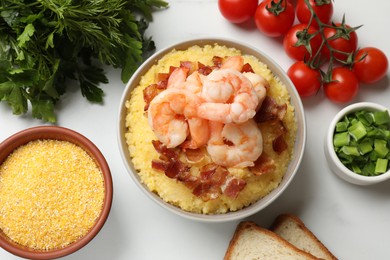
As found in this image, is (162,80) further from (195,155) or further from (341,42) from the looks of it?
(341,42)

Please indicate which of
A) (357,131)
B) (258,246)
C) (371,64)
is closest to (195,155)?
(258,246)

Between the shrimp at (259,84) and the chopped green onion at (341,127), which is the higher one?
the shrimp at (259,84)

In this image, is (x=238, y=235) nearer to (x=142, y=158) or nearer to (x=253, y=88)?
(x=142, y=158)

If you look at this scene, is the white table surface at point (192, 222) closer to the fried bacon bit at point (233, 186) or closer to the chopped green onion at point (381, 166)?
the chopped green onion at point (381, 166)

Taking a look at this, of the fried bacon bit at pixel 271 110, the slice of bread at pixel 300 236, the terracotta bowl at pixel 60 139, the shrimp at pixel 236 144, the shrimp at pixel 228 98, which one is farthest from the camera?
the slice of bread at pixel 300 236

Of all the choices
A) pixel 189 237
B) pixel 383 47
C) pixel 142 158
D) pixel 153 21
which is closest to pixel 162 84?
pixel 142 158

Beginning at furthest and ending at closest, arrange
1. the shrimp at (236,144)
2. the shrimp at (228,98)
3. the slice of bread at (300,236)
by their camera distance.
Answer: the slice of bread at (300,236) < the shrimp at (236,144) < the shrimp at (228,98)

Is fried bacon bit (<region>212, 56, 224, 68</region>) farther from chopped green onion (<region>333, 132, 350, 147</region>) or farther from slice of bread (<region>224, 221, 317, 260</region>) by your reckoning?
slice of bread (<region>224, 221, 317, 260</region>)

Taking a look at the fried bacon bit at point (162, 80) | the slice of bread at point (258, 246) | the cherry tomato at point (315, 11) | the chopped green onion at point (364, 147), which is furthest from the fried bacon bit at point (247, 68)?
the slice of bread at point (258, 246)
